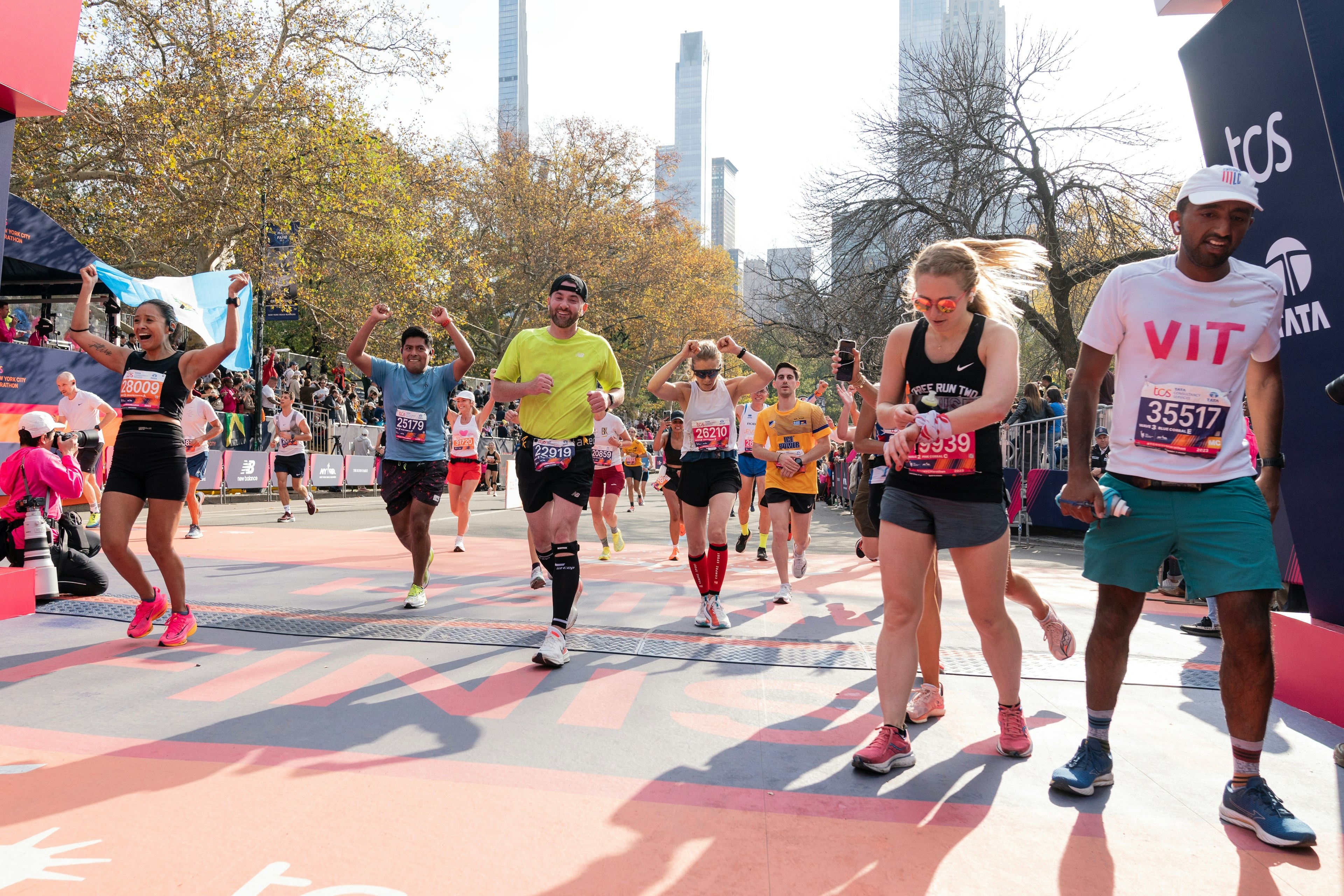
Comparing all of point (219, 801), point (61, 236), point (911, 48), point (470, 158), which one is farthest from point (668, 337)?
point (219, 801)

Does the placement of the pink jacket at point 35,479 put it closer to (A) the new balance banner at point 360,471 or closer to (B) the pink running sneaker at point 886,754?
(B) the pink running sneaker at point 886,754

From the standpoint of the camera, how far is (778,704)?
4.14 metres

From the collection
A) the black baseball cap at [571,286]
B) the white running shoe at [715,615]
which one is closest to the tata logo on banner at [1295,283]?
the black baseball cap at [571,286]

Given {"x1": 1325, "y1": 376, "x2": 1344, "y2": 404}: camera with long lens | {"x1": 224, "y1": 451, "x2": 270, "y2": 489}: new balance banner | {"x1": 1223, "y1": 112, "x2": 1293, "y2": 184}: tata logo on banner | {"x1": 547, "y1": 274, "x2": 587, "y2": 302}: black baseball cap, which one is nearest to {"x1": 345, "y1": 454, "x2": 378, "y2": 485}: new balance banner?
{"x1": 224, "y1": 451, "x2": 270, "y2": 489}: new balance banner

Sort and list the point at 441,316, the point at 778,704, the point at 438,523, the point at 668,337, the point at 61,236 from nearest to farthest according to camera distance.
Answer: the point at 778,704, the point at 441,316, the point at 438,523, the point at 61,236, the point at 668,337

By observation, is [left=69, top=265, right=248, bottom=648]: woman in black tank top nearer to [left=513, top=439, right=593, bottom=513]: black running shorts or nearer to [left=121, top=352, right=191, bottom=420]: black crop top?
[left=121, top=352, right=191, bottom=420]: black crop top

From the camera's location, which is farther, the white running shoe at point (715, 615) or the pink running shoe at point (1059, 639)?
the white running shoe at point (715, 615)

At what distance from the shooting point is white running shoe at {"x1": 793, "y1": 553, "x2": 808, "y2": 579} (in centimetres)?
818

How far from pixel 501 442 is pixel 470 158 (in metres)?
12.5

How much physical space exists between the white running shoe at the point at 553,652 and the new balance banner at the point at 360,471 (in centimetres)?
2071

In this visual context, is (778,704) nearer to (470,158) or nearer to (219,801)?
(219,801)

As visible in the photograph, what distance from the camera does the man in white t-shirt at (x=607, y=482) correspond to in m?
10.2

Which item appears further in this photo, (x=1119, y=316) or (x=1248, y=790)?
(x=1119, y=316)

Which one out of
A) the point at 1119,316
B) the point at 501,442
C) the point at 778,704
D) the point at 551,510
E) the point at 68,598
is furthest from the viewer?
the point at 501,442
